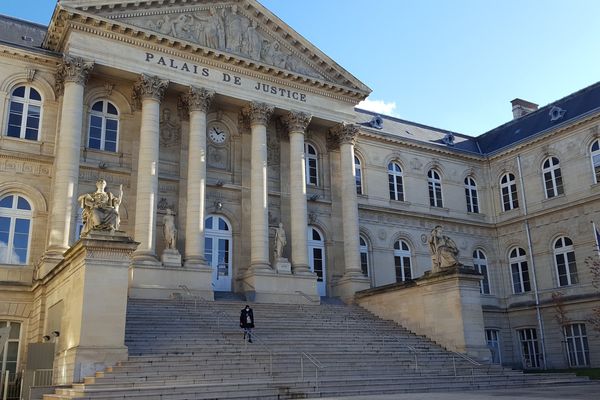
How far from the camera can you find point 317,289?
30828 mm

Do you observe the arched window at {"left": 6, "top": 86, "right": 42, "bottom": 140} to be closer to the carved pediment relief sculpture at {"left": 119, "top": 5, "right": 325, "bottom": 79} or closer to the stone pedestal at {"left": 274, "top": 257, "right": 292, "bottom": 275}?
the carved pediment relief sculpture at {"left": 119, "top": 5, "right": 325, "bottom": 79}

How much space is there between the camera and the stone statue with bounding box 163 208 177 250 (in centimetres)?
2673

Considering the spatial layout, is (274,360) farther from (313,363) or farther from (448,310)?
(448,310)

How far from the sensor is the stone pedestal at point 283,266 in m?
29.0

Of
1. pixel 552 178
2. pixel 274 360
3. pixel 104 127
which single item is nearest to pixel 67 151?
pixel 104 127

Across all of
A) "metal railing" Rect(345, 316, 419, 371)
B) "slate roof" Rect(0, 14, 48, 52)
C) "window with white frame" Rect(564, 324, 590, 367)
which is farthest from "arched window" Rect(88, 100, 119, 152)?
"window with white frame" Rect(564, 324, 590, 367)

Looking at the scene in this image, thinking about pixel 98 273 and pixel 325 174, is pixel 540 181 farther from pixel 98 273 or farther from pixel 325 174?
pixel 98 273

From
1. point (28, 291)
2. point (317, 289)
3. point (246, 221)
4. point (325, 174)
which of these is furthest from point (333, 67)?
point (28, 291)

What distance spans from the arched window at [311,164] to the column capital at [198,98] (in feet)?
23.3

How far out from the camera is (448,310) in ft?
81.9

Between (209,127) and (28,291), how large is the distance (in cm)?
1180

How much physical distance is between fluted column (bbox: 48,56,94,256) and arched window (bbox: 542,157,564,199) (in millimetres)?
27730

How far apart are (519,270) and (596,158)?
8537 mm

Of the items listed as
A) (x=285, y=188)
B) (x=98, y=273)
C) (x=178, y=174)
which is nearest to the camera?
(x=98, y=273)
